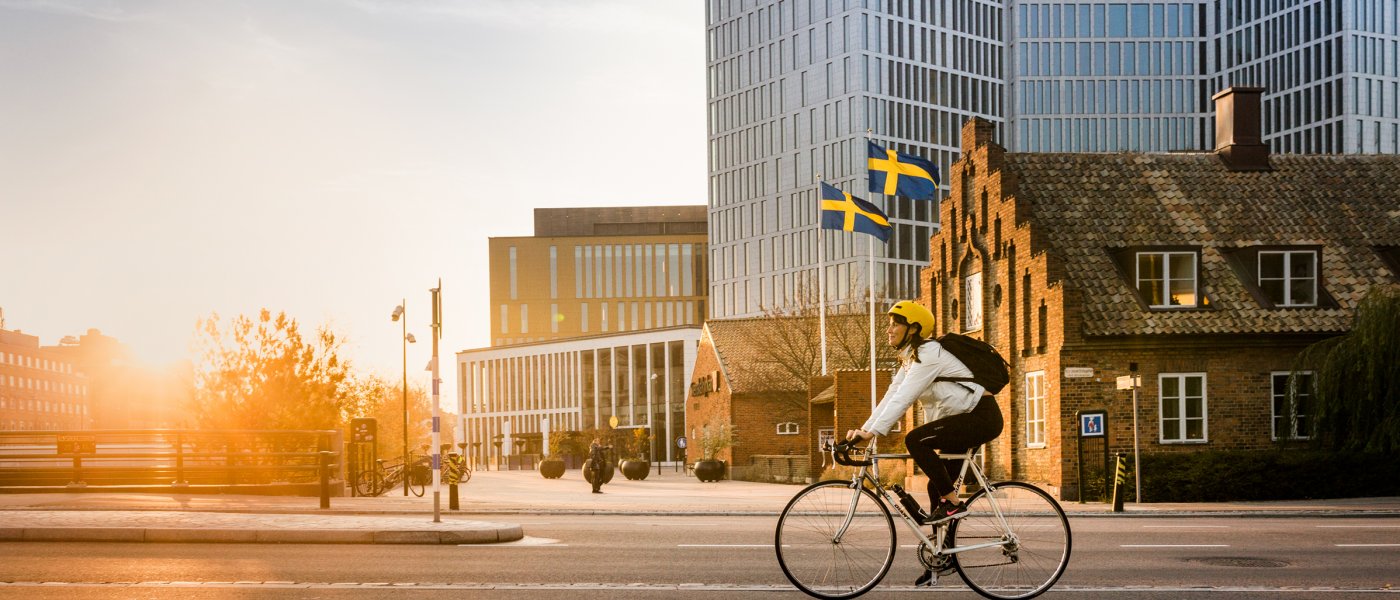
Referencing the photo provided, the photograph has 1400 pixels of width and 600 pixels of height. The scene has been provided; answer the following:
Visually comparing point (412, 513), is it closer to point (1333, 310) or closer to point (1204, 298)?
point (1204, 298)

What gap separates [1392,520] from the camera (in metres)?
21.7

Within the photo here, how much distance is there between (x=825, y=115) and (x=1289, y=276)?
82397mm

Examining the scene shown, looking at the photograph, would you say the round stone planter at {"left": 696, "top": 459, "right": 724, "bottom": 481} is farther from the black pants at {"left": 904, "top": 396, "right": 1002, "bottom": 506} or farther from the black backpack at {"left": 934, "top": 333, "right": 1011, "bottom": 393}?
the black backpack at {"left": 934, "top": 333, "right": 1011, "bottom": 393}

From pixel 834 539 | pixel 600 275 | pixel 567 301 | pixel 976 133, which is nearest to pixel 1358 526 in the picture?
pixel 834 539

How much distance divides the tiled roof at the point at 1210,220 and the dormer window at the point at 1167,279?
32cm

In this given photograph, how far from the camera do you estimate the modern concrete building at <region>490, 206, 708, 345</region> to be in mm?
141250

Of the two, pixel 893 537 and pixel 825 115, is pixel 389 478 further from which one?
pixel 825 115

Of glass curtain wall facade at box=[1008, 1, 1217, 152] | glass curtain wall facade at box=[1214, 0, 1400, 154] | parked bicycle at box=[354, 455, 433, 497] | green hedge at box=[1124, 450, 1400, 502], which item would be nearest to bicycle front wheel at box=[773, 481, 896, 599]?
green hedge at box=[1124, 450, 1400, 502]

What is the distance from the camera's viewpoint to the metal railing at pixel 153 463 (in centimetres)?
2842

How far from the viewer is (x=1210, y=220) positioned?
112 ft

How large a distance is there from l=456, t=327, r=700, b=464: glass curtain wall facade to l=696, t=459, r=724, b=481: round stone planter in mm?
43930

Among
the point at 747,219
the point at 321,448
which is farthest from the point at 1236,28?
the point at 321,448

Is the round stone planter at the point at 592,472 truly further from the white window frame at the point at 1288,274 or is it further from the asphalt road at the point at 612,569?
the asphalt road at the point at 612,569

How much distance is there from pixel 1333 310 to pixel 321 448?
70.1 ft
